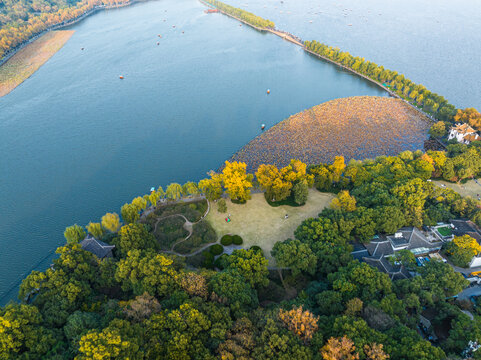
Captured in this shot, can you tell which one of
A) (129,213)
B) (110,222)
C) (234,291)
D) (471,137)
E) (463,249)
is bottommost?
(463,249)

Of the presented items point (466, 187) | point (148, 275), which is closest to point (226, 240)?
point (148, 275)

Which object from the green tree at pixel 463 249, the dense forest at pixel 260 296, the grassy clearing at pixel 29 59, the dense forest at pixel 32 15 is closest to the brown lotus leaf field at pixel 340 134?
the dense forest at pixel 260 296

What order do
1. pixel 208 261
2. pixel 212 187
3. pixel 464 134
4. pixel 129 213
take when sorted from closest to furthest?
pixel 208 261, pixel 129 213, pixel 212 187, pixel 464 134

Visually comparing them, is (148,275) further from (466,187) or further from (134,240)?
(466,187)

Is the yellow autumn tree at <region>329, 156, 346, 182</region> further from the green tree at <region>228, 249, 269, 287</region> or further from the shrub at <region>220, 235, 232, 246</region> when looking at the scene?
the green tree at <region>228, 249, 269, 287</region>

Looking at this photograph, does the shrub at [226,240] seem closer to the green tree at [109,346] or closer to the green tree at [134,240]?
the green tree at [134,240]

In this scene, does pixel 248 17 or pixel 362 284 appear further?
pixel 248 17
